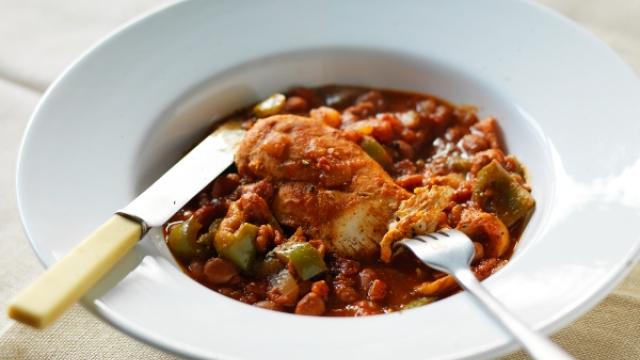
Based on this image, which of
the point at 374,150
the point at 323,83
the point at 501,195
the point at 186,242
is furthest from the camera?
the point at 323,83

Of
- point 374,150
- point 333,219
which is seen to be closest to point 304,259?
point 333,219

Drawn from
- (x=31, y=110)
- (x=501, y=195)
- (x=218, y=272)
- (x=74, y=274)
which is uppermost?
(x=501, y=195)

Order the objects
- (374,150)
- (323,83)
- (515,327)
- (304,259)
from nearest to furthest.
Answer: (515,327), (304,259), (374,150), (323,83)

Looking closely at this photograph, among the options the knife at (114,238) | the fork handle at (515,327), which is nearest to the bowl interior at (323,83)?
the knife at (114,238)

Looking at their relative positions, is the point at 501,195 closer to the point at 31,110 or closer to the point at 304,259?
the point at 304,259

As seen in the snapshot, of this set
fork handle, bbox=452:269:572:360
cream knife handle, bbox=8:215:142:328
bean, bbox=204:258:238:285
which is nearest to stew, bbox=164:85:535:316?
bean, bbox=204:258:238:285

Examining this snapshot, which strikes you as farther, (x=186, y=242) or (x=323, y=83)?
(x=323, y=83)

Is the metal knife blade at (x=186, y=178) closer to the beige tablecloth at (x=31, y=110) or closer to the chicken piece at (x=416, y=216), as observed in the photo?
the beige tablecloth at (x=31, y=110)

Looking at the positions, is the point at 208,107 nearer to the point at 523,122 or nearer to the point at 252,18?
the point at 252,18

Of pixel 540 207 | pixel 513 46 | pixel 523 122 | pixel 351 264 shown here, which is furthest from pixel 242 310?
pixel 513 46
